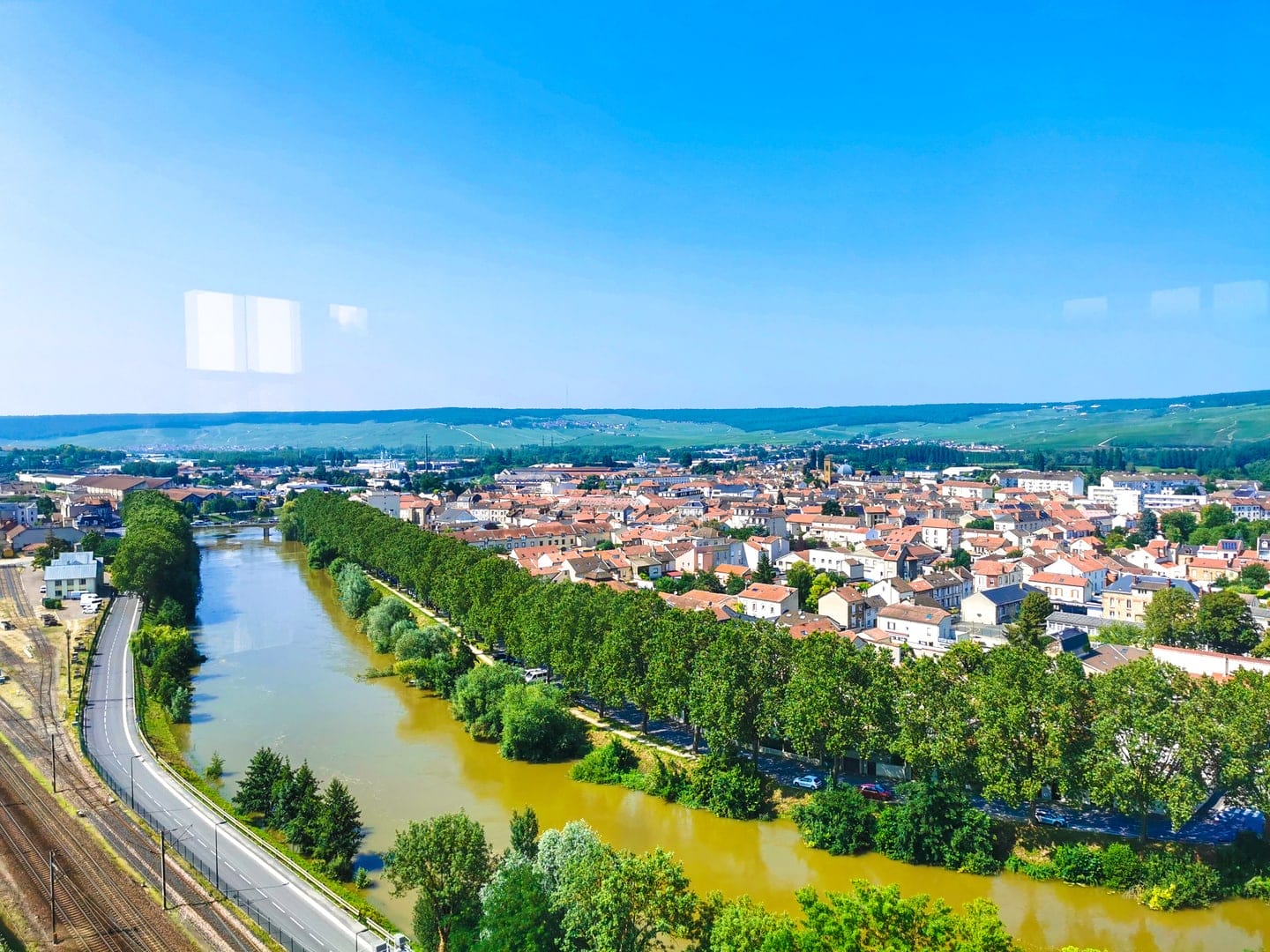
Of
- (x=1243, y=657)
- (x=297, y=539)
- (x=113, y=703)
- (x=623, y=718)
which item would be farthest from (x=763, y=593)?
(x=297, y=539)

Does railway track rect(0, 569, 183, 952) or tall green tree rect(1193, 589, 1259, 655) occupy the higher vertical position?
tall green tree rect(1193, 589, 1259, 655)

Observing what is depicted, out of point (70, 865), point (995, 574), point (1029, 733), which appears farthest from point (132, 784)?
point (995, 574)

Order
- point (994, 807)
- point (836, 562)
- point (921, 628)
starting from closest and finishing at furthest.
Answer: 1. point (994, 807)
2. point (921, 628)
3. point (836, 562)

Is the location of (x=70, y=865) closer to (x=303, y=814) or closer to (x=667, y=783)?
(x=303, y=814)

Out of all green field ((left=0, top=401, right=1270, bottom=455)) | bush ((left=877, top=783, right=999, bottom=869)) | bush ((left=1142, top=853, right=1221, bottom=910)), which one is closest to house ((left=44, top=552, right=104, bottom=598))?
bush ((left=877, top=783, right=999, bottom=869))

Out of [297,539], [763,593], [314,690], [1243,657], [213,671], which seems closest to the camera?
[1243,657]

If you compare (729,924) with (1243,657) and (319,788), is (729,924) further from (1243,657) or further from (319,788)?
(1243,657)

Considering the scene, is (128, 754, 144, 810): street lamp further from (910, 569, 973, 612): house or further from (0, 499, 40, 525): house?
(0, 499, 40, 525): house
